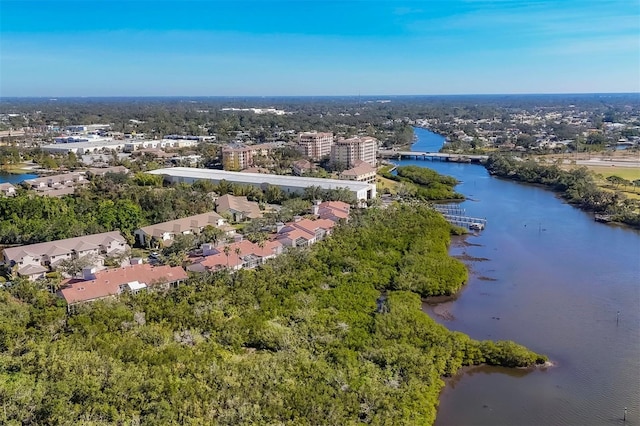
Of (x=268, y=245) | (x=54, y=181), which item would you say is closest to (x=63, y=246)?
(x=268, y=245)

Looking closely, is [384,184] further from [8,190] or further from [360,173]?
[8,190]

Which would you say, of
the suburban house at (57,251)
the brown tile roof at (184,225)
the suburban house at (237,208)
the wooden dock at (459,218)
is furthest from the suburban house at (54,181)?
the wooden dock at (459,218)


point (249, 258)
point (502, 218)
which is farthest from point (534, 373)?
point (502, 218)

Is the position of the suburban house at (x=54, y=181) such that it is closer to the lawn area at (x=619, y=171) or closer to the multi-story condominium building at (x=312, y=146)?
the multi-story condominium building at (x=312, y=146)

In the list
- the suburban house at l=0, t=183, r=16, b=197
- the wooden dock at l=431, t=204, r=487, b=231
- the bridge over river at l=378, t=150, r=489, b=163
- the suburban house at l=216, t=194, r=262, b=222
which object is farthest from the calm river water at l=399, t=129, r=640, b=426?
the suburban house at l=0, t=183, r=16, b=197

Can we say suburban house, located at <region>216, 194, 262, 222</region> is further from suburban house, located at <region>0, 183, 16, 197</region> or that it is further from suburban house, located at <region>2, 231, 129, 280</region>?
suburban house, located at <region>0, 183, 16, 197</region>
